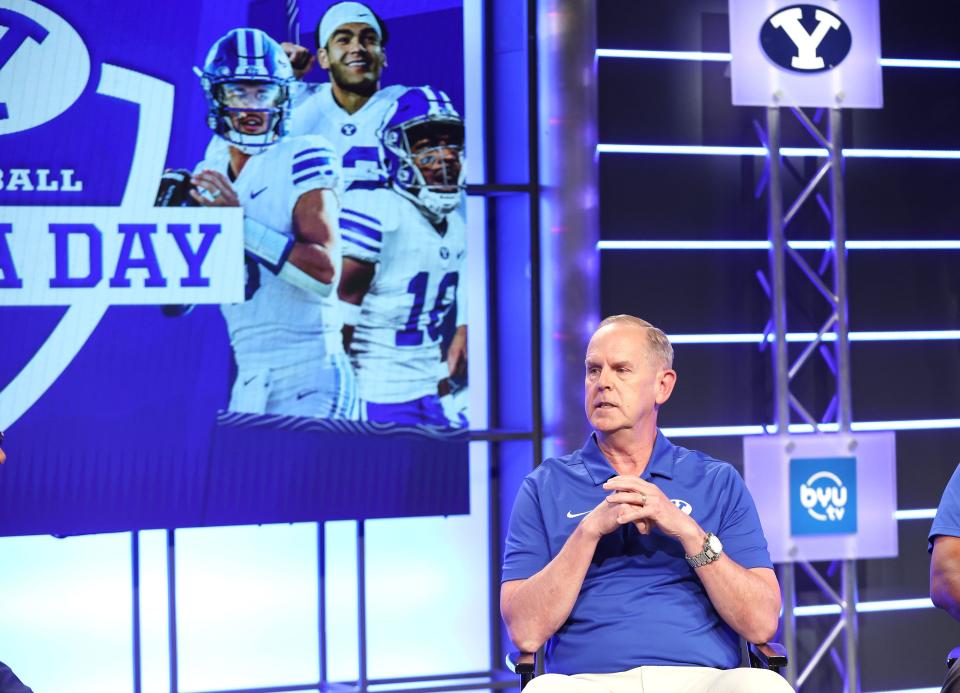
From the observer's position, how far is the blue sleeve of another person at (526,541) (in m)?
2.63

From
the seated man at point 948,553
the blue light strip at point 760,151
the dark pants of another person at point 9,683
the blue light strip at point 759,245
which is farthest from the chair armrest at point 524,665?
the blue light strip at point 760,151

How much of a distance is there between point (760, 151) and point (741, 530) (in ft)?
7.10

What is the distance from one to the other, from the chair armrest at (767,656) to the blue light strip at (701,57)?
247 centimetres

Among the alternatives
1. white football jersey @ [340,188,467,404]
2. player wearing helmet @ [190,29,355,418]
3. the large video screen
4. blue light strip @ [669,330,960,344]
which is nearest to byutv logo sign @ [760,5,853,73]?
blue light strip @ [669,330,960,344]

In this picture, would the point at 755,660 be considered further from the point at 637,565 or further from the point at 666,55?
the point at 666,55

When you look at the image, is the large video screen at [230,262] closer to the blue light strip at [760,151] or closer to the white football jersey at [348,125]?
the white football jersey at [348,125]

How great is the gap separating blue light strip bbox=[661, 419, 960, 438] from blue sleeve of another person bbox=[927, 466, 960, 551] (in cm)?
155

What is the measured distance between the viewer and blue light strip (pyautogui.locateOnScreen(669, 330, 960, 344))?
14.1 ft

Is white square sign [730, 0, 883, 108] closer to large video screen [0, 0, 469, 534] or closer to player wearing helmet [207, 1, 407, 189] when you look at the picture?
large video screen [0, 0, 469, 534]

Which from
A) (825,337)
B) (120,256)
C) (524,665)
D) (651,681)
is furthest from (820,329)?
(120,256)

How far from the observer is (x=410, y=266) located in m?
3.99

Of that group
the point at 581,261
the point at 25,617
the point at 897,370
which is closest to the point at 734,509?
the point at 581,261

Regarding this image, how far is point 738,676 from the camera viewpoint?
2389mm

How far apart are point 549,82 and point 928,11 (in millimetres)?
1731
